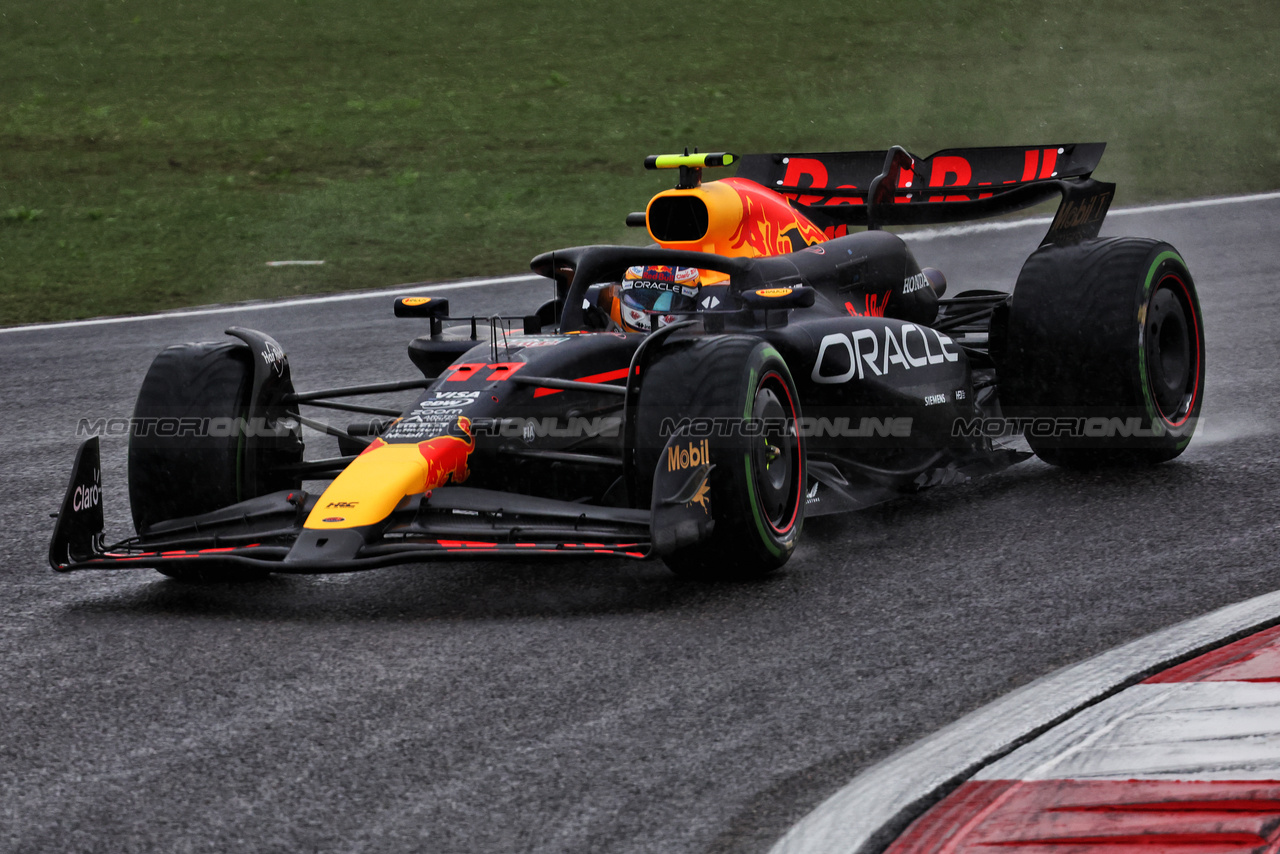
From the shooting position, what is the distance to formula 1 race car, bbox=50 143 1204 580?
15.0ft

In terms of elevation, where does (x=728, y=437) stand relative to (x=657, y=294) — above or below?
below

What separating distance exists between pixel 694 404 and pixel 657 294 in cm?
133

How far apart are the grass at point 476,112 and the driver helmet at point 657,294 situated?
659 cm

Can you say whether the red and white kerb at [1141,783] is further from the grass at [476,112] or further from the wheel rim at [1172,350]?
the grass at [476,112]

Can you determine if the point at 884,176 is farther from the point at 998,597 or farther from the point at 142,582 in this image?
the point at 142,582

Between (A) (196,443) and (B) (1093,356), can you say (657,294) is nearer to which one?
(B) (1093,356)

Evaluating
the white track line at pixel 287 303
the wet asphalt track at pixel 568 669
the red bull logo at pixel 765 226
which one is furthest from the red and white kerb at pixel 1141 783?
the white track line at pixel 287 303

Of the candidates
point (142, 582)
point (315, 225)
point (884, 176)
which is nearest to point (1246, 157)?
point (315, 225)

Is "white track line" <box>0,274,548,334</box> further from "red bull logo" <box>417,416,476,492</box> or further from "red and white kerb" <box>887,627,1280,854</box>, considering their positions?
"red and white kerb" <box>887,627,1280,854</box>

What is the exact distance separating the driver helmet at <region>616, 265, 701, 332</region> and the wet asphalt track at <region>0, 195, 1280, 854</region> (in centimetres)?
101

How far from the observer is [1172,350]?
6254mm

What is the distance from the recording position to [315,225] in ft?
47.5

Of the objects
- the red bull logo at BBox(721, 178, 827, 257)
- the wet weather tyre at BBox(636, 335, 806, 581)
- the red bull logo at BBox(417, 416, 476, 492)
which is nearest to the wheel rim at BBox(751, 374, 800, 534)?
the wet weather tyre at BBox(636, 335, 806, 581)

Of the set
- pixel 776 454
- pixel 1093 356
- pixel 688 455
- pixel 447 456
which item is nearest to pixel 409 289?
pixel 1093 356
